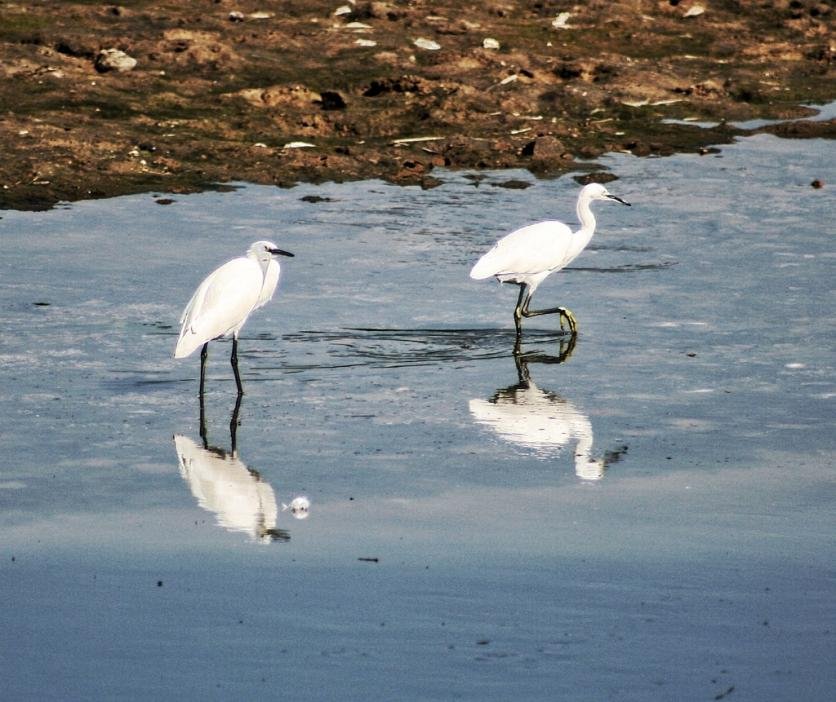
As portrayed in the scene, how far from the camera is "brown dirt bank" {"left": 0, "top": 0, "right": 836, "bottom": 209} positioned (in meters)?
20.9

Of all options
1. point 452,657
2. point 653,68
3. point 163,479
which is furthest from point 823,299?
point 653,68

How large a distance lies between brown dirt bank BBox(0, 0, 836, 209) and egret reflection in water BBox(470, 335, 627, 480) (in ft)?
29.5

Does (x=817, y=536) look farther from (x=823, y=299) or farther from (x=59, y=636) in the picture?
(x=823, y=299)

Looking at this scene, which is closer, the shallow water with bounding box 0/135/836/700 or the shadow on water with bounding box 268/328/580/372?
the shallow water with bounding box 0/135/836/700

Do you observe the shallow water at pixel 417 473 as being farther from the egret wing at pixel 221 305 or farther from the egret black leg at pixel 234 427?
the egret wing at pixel 221 305

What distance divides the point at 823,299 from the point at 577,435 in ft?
16.9

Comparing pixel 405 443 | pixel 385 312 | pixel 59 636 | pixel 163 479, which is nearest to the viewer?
pixel 59 636

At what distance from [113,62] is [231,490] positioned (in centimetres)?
1589

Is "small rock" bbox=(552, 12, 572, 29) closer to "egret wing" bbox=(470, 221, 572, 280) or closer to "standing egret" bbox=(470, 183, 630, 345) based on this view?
"standing egret" bbox=(470, 183, 630, 345)

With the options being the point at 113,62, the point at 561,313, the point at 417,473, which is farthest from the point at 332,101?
the point at 417,473

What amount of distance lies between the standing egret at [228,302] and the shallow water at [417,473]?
0.37 metres

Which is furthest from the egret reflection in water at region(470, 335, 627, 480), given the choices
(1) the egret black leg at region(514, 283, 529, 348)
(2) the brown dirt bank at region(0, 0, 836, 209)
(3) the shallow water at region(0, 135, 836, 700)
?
(2) the brown dirt bank at region(0, 0, 836, 209)

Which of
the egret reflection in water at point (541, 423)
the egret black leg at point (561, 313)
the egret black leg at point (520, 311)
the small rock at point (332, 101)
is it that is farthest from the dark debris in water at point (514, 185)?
the egret reflection in water at point (541, 423)

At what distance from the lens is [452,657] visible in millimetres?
Result: 6824
